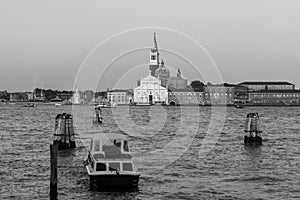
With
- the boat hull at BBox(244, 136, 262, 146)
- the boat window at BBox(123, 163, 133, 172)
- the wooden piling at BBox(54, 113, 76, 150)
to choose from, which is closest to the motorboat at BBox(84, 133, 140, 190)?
the boat window at BBox(123, 163, 133, 172)

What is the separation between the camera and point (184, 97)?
175375 millimetres

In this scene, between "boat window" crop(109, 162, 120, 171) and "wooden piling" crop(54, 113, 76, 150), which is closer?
"boat window" crop(109, 162, 120, 171)

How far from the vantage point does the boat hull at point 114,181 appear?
20.7 m

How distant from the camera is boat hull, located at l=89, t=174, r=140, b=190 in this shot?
20.7 m

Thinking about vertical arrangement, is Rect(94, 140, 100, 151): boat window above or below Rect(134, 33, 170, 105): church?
below

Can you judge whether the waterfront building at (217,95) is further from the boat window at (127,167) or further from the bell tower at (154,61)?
the boat window at (127,167)

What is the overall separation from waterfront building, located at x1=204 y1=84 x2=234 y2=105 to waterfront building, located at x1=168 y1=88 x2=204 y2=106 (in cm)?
256

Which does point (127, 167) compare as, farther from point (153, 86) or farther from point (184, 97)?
point (153, 86)

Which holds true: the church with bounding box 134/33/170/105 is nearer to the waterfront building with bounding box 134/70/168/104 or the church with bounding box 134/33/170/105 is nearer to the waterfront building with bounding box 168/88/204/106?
the waterfront building with bounding box 134/70/168/104

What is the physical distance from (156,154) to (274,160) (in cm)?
691

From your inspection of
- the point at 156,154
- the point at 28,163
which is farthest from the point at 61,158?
the point at 156,154

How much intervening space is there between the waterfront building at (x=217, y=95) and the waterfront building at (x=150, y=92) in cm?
1313

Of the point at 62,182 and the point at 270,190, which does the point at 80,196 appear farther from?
the point at 270,190

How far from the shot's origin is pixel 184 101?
177m
